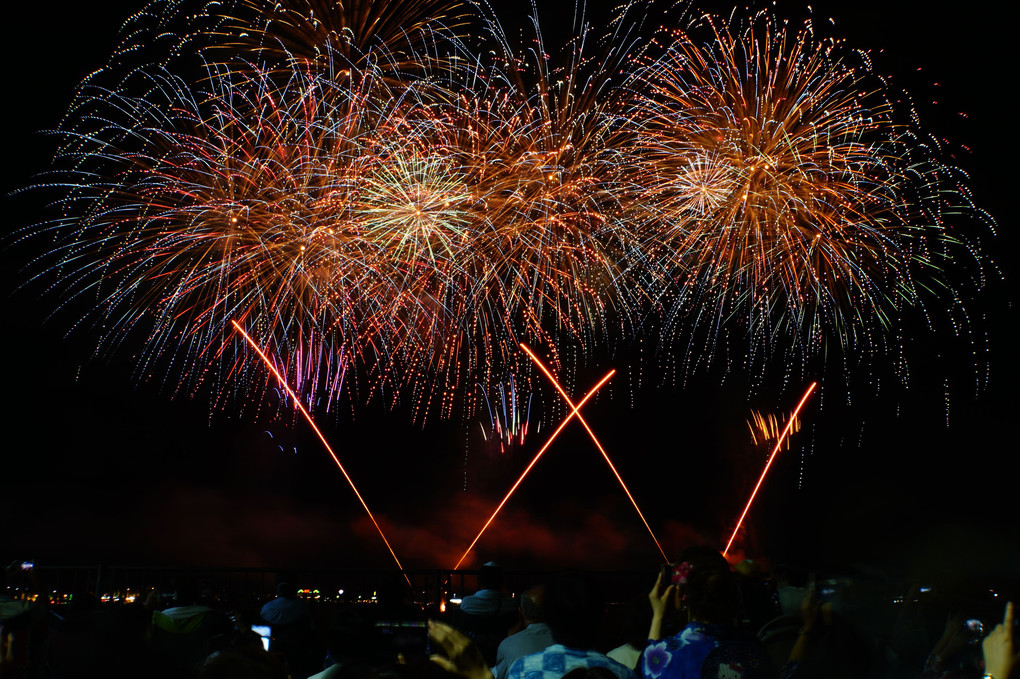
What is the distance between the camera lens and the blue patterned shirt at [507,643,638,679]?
11.3 ft

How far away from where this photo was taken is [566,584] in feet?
11.7

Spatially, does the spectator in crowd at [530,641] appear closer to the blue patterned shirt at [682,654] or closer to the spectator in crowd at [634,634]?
the spectator in crowd at [634,634]

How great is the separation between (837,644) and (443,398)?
2892cm

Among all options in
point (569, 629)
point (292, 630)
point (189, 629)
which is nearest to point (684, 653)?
point (569, 629)

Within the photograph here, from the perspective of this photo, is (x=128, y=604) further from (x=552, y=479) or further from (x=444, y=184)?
(x=552, y=479)

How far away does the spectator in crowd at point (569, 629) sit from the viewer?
136 inches

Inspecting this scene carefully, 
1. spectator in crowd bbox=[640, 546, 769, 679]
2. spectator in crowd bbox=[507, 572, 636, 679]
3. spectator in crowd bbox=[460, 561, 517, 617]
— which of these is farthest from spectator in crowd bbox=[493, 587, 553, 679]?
→ spectator in crowd bbox=[460, 561, 517, 617]

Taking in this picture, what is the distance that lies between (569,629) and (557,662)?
0.14 m

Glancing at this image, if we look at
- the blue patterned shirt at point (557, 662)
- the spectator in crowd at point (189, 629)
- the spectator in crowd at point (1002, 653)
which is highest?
the spectator in crowd at point (1002, 653)

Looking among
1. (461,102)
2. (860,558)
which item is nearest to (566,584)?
(461,102)

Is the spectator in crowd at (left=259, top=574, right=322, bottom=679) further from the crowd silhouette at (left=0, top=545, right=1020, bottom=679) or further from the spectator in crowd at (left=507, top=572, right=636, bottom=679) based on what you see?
the spectator in crowd at (left=507, top=572, right=636, bottom=679)

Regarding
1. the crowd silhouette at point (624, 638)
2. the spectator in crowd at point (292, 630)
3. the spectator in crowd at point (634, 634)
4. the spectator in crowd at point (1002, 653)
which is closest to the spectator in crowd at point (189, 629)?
the crowd silhouette at point (624, 638)

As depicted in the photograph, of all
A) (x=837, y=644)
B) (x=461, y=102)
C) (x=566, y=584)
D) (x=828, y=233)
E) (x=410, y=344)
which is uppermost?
(x=461, y=102)

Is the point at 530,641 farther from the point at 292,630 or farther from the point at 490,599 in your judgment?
the point at 490,599
